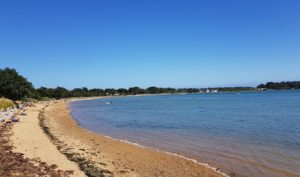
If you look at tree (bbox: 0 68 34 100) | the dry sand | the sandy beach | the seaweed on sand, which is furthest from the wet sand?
tree (bbox: 0 68 34 100)

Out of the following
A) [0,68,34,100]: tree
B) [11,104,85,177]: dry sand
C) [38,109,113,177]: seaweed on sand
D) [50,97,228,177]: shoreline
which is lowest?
[50,97,228,177]: shoreline

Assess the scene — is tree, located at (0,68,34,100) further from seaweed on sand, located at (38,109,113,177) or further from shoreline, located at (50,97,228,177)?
seaweed on sand, located at (38,109,113,177)

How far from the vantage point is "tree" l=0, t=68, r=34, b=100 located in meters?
83.9

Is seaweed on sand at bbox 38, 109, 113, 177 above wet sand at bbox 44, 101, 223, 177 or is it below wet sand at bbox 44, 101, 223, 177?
above

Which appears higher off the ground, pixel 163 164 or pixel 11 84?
pixel 11 84

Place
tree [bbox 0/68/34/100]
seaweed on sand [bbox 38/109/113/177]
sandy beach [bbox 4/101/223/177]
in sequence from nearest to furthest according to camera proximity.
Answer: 1. seaweed on sand [bbox 38/109/113/177]
2. sandy beach [bbox 4/101/223/177]
3. tree [bbox 0/68/34/100]

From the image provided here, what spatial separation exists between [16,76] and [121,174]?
84.4 meters

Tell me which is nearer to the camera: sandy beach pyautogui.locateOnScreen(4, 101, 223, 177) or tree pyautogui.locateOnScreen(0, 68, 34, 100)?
sandy beach pyautogui.locateOnScreen(4, 101, 223, 177)

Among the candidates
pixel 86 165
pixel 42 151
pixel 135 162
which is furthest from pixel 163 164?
pixel 42 151

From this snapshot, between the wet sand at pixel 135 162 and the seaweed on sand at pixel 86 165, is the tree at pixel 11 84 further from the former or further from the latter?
the seaweed on sand at pixel 86 165

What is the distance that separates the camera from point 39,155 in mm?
18312

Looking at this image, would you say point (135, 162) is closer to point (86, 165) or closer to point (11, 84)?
point (86, 165)

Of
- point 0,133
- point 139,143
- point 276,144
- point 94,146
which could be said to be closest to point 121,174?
point 94,146

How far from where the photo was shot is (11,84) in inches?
3332
